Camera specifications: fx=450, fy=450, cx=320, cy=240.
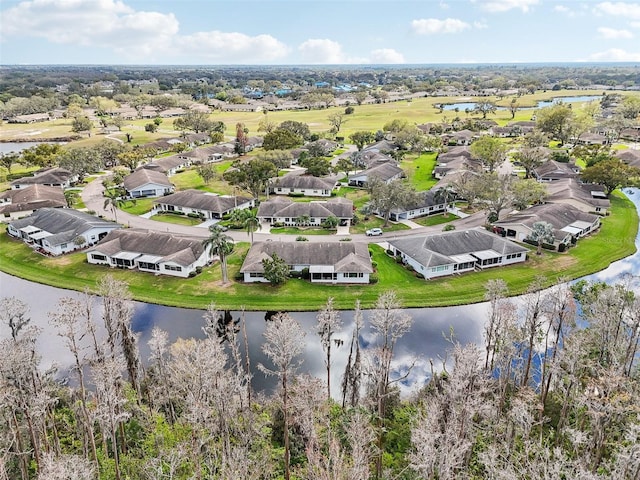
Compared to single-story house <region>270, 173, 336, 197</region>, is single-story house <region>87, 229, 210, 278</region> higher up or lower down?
lower down

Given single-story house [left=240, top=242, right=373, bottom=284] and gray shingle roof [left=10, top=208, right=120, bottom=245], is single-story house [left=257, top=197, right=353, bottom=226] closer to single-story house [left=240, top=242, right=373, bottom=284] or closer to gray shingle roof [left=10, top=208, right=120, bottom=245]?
single-story house [left=240, top=242, right=373, bottom=284]

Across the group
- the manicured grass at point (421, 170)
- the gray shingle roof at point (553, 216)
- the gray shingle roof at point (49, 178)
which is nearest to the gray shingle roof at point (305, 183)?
the manicured grass at point (421, 170)

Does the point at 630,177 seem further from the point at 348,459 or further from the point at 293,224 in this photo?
the point at 348,459

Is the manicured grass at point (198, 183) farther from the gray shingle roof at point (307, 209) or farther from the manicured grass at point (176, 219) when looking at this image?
the gray shingle roof at point (307, 209)

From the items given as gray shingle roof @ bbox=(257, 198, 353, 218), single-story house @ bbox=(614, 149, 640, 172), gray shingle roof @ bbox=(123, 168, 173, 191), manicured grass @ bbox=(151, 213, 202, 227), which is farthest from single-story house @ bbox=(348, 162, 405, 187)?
single-story house @ bbox=(614, 149, 640, 172)

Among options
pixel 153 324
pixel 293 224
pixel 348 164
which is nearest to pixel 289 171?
pixel 348 164
